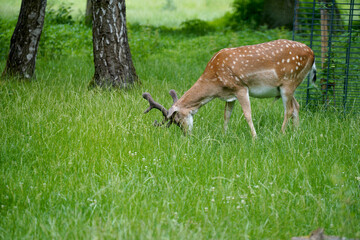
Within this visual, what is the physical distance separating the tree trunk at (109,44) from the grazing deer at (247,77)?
2193 mm

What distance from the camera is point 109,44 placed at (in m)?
7.81

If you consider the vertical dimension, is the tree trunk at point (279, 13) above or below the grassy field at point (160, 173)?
above

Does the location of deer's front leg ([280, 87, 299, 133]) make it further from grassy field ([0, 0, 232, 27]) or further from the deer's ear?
grassy field ([0, 0, 232, 27])

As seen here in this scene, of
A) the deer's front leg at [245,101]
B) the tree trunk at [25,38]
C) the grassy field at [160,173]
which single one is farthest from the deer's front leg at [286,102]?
the tree trunk at [25,38]

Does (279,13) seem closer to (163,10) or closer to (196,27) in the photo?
(196,27)

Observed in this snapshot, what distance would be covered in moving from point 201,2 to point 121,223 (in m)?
20.9

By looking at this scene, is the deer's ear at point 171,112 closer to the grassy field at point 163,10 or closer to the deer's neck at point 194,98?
the deer's neck at point 194,98

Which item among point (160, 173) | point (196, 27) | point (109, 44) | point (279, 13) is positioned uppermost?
point (109, 44)

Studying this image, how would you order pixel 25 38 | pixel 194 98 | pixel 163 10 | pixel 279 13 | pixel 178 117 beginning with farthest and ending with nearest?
pixel 163 10 < pixel 279 13 < pixel 25 38 < pixel 194 98 < pixel 178 117

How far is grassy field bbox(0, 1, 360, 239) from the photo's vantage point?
11.1 feet

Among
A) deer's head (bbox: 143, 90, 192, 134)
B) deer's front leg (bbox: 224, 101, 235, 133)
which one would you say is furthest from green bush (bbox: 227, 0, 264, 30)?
deer's head (bbox: 143, 90, 192, 134)

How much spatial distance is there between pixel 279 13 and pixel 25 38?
381 inches

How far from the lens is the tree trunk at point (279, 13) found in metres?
15.2

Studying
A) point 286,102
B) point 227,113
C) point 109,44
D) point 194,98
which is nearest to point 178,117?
point 194,98
